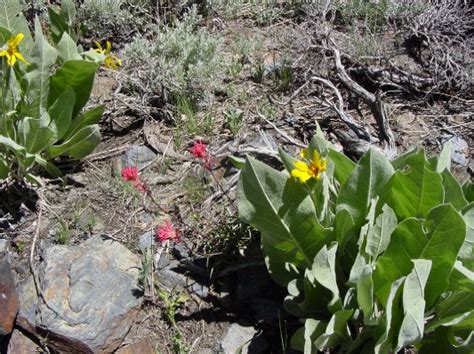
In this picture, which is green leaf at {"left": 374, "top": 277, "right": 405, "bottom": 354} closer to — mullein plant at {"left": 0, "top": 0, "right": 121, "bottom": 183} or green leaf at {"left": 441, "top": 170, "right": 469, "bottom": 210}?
green leaf at {"left": 441, "top": 170, "right": 469, "bottom": 210}

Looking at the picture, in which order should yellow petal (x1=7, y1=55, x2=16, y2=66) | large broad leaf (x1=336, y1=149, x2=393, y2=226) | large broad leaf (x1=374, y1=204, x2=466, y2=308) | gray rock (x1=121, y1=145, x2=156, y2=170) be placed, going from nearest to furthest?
large broad leaf (x1=374, y1=204, x2=466, y2=308) < large broad leaf (x1=336, y1=149, x2=393, y2=226) < yellow petal (x1=7, y1=55, x2=16, y2=66) < gray rock (x1=121, y1=145, x2=156, y2=170)

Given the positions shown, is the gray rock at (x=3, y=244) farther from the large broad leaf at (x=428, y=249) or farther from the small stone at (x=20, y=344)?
the large broad leaf at (x=428, y=249)

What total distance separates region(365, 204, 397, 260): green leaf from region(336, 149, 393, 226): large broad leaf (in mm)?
119

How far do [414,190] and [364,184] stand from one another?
224 millimetres

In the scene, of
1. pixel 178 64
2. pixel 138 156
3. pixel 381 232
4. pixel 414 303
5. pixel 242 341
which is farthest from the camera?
pixel 178 64

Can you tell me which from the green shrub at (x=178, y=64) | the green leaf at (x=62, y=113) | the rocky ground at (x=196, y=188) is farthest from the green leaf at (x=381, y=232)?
the green shrub at (x=178, y=64)

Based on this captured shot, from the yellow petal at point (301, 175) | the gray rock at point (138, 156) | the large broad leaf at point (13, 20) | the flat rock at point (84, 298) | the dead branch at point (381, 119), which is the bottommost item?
the flat rock at point (84, 298)

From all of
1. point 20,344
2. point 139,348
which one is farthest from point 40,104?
point 139,348

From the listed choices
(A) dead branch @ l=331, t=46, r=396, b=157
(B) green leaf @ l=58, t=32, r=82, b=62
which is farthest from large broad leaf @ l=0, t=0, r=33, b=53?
(A) dead branch @ l=331, t=46, r=396, b=157

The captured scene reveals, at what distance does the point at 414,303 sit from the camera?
99.4 inches

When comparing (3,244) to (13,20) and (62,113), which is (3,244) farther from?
(13,20)

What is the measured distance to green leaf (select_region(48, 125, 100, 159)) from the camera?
3.89 m

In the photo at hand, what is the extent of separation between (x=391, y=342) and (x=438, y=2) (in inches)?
134

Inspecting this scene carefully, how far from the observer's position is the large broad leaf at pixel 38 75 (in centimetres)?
371
